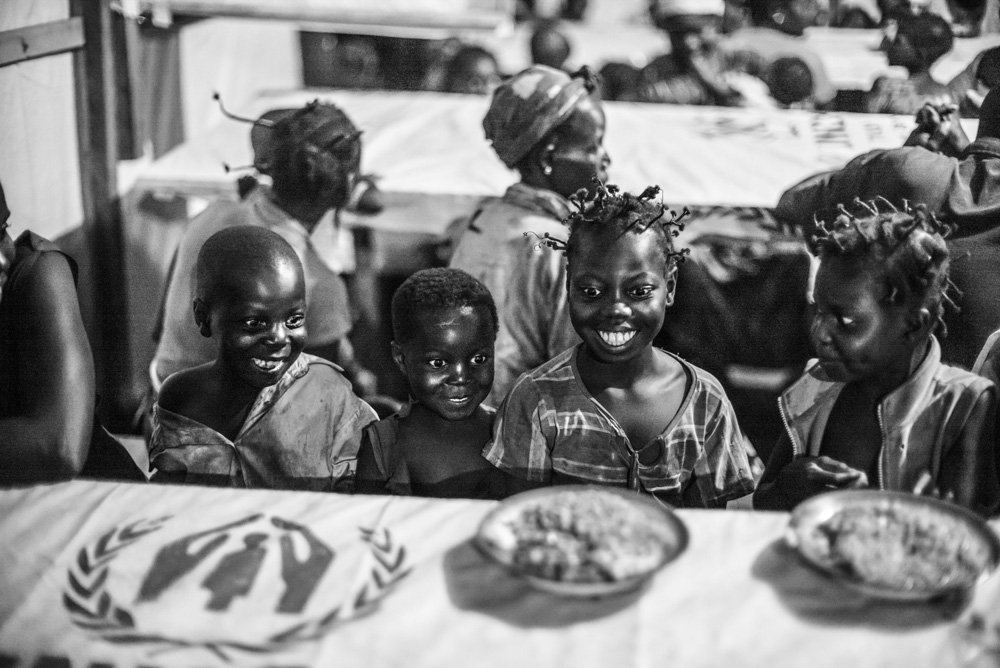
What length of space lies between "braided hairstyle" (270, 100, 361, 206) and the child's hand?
149 cm

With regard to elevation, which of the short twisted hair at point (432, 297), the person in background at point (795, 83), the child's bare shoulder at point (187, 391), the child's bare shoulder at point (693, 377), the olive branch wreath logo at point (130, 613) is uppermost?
the person in background at point (795, 83)

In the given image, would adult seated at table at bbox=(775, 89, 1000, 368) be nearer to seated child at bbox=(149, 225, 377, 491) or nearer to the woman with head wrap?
the woman with head wrap

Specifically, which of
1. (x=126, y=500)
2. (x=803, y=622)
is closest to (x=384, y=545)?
(x=126, y=500)

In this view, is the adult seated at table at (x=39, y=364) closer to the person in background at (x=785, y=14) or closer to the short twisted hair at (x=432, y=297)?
the short twisted hair at (x=432, y=297)

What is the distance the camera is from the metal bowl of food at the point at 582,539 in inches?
48.9

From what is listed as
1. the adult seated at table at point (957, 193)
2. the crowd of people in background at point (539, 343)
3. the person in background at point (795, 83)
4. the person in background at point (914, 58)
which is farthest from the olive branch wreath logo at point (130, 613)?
the person in background at point (795, 83)

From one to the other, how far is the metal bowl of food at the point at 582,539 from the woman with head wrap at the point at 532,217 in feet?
3.28

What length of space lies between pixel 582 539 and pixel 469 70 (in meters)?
4.06

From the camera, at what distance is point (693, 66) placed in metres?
4.48

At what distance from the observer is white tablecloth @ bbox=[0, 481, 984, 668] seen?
121cm

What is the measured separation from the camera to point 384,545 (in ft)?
4.67

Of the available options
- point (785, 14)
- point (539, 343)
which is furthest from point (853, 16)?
point (539, 343)

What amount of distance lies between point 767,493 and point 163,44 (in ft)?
10.3

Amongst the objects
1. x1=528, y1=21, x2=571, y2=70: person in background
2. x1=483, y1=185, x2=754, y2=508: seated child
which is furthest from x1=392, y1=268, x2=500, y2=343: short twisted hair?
x1=528, y1=21, x2=571, y2=70: person in background
